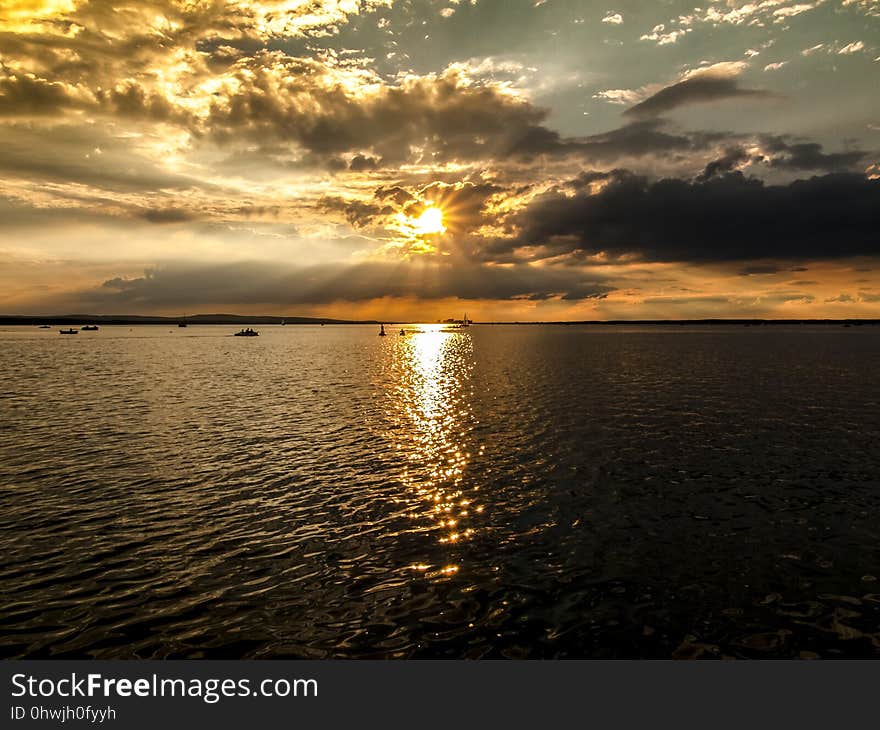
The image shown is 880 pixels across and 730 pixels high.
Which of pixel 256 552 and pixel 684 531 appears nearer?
pixel 256 552

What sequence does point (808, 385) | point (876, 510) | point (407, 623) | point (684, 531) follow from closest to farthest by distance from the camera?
point (407, 623), point (684, 531), point (876, 510), point (808, 385)

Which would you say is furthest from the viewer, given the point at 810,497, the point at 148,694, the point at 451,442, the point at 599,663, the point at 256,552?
the point at 451,442

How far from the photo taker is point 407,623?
1434 cm

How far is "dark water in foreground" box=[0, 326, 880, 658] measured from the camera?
13.9m

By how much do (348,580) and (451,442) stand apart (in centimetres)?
2197

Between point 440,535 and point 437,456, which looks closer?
point 440,535

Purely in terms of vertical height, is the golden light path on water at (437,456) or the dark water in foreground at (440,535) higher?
the dark water in foreground at (440,535)

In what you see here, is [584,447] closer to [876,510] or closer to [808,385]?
[876,510]

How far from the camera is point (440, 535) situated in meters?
20.9

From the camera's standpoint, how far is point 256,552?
62.2 ft

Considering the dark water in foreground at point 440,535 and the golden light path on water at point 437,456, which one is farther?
the golden light path on water at point 437,456

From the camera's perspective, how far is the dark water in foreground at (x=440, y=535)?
45.5 feet

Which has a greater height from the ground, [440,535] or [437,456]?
[440,535]

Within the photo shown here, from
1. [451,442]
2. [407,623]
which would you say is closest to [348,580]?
[407,623]
